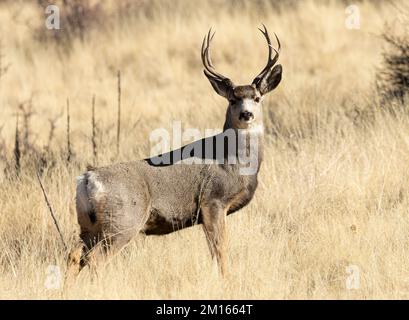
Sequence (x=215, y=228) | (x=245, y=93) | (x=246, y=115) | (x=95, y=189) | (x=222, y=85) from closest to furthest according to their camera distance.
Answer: (x=95, y=189), (x=215, y=228), (x=246, y=115), (x=245, y=93), (x=222, y=85)

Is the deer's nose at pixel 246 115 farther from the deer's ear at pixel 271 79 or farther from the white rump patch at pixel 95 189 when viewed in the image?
the white rump patch at pixel 95 189

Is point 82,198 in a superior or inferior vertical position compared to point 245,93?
inferior

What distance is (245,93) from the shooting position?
746cm

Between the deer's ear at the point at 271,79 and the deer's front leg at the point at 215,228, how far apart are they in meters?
1.01

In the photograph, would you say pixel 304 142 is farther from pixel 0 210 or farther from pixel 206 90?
pixel 206 90

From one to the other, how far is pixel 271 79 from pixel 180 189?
1.17 m

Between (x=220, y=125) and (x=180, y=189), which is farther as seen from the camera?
(x=220, y=125)

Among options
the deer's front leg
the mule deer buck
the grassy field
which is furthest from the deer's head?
the grassy field

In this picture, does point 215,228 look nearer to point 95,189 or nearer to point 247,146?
point 247,146

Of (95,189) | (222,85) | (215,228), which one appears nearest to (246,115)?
(222,85)

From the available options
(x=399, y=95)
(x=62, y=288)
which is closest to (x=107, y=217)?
(x=62, y=288)

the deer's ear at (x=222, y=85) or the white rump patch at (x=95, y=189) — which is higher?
the deer's ear at (x=222, y=85)

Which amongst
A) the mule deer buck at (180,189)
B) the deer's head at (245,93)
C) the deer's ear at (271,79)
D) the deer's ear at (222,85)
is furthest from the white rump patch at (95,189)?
the deer's ear at (271,79)

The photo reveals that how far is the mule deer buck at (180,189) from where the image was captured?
677 cm
